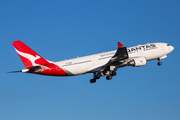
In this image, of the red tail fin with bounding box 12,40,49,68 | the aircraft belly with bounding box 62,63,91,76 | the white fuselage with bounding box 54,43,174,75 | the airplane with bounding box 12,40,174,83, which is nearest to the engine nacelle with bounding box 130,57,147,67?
the airplane with bounding box 12,40,174,83

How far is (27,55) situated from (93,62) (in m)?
12.0

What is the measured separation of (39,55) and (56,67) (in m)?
3.78

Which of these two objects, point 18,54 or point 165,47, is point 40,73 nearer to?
point 18,54

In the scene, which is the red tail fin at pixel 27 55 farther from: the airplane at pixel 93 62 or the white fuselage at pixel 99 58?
the white fuselage at pixel 99 58

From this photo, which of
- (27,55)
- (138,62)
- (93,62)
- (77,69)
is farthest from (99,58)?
(27,55)

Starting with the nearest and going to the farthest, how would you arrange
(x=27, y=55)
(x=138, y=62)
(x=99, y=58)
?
(x=27, y=55) < (x=138, y=62) < (x=99, y=58)

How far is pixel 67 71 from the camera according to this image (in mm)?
45656

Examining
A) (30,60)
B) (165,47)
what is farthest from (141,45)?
(30,60)

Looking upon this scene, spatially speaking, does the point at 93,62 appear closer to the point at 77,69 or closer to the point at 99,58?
the point at 99,58

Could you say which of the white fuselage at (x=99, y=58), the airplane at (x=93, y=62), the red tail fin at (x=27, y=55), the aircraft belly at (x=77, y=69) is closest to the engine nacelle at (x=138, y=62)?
the airplane at (x=93, y=62)

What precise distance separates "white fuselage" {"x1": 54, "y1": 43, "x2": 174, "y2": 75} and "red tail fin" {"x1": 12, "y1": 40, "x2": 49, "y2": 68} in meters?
3.41

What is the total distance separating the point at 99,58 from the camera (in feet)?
158

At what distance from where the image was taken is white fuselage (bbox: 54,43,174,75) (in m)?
46.0

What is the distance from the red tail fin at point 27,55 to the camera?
4397 cm
